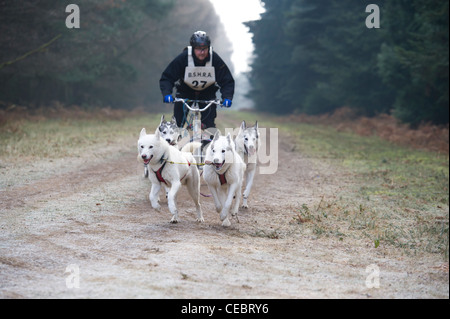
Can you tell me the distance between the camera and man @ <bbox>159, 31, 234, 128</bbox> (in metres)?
7.93

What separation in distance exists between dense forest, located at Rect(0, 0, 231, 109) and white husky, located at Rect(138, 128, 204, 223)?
1402 centimetres

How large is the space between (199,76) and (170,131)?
3.49ft

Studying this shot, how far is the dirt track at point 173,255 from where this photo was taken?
12.6 ft

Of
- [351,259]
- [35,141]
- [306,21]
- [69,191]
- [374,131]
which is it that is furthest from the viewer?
[306,21]

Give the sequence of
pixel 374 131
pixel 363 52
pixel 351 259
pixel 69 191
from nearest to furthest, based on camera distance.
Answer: pixel 351 259
pixel 69 191
pixel 374 131
pixel 363 52

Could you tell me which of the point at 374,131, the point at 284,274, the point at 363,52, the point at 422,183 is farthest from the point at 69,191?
the point at 363,52

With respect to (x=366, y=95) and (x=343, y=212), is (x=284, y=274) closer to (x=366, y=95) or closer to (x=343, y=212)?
(x=343, y=212)

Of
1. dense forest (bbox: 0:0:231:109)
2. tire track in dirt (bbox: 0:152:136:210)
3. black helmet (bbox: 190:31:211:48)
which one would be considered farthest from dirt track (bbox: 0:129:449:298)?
dense forest (bbox: 0:0:231:109)

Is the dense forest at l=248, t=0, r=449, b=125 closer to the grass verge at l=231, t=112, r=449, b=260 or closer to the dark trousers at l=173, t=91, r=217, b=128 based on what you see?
the grass verge at l=231, t=112, r=449, b=260

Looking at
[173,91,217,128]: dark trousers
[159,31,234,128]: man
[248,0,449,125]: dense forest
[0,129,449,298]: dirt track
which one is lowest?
[0,129,449,298]: dirt track

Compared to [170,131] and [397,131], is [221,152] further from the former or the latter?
[397,131]

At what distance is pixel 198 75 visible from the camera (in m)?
8.12
